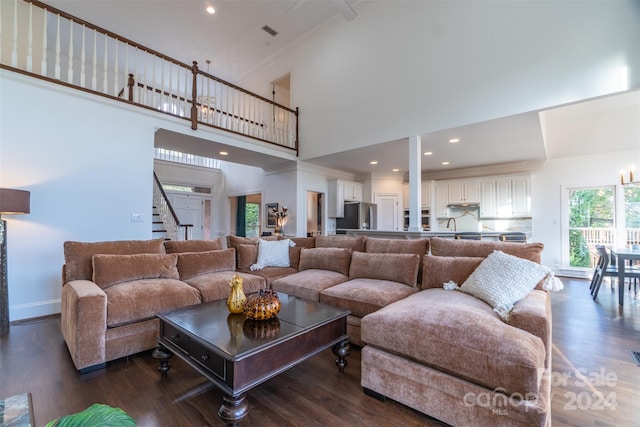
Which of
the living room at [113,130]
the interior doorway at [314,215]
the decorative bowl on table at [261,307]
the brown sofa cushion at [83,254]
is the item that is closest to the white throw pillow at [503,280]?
the decorative bowl on table at [261,307]

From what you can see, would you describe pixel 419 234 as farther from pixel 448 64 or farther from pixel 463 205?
pixel 463 205

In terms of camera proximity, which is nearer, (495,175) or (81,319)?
(81,319)

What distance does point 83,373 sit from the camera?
2033mm

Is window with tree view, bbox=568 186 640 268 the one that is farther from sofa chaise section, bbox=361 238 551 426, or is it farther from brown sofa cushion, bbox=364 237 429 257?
sofa chaise section, bbox=361 238 551 426

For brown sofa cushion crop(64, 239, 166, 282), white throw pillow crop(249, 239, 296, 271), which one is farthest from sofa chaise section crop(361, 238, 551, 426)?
brown sofa cushion crop(64, 239, 166, 282)

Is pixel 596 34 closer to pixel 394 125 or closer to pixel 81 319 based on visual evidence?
pixel 394 125

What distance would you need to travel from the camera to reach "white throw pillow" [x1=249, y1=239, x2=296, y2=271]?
377 cm

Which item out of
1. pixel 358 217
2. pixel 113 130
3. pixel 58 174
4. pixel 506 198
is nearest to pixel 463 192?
pixel 506 198

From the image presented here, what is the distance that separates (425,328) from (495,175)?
20.9 feet

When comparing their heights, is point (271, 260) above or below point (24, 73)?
below

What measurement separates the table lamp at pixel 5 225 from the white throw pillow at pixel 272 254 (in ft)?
8.29

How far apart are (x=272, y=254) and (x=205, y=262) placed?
90 cm

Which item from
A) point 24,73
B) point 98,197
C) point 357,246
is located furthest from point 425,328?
point 24,73

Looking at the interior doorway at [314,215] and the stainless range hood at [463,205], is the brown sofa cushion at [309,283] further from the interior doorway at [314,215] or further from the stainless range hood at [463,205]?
the stainless range hood at [463,205]
